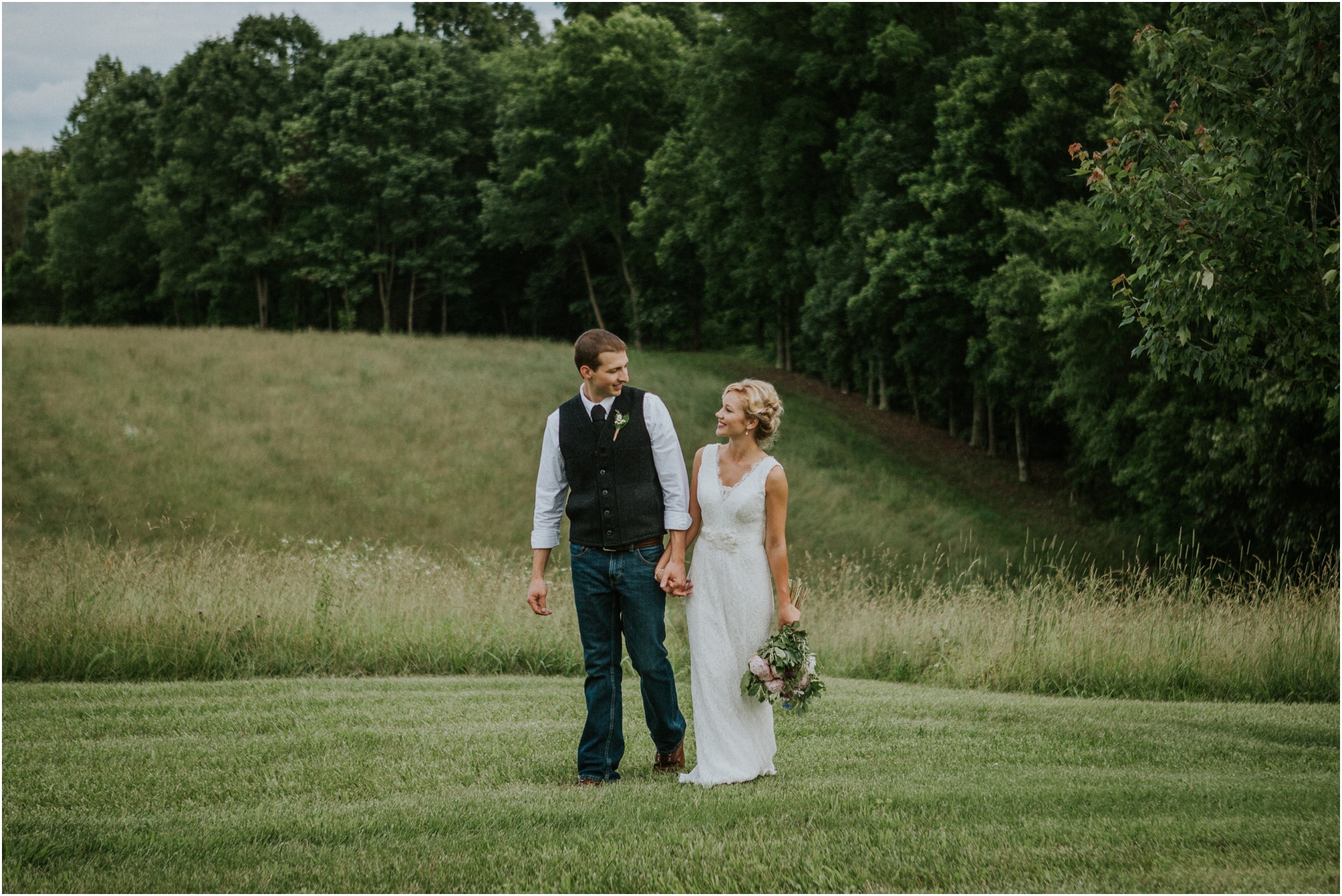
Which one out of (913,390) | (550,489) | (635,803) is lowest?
(635,803)

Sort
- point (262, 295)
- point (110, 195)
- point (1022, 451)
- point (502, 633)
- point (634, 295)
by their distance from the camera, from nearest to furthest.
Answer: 1. point (502, 633)
2. point (1022, 451)
3. point (634, 295)
4. point (262, 295)
5. point (110, 195)

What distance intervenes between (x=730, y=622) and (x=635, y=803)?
3.63 ft

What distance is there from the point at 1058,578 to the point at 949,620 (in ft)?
7.22

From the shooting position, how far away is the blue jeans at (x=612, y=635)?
5254 millimetres

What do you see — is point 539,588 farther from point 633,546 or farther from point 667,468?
point 667,468

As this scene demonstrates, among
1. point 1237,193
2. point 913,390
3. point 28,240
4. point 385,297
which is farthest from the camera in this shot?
point 28,240

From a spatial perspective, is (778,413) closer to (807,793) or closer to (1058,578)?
(807,793)

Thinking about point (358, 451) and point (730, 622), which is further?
point (358, 451)

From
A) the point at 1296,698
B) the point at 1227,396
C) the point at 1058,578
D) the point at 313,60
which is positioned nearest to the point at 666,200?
the point at 313,60

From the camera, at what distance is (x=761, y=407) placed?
5289mm

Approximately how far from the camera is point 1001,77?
1024 inches

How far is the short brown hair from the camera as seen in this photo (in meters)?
5.20

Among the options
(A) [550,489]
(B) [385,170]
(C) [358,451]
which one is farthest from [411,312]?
(A) [550,489]

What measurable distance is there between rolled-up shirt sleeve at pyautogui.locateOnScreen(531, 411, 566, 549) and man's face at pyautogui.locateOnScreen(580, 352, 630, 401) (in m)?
0.26
